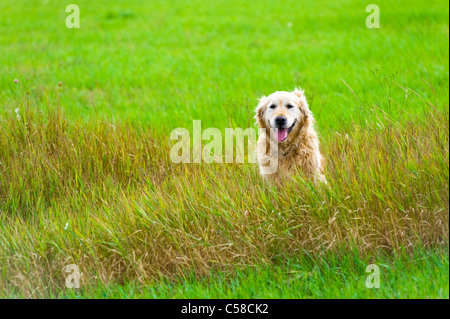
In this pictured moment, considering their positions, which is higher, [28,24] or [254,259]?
[28,24]

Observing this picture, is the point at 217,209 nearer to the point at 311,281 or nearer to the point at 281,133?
the point at 311,281

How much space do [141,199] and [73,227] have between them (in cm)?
61

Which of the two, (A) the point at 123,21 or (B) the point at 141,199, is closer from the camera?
(B) the point at 141,199

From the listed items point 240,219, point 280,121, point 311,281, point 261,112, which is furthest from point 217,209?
point 261,112

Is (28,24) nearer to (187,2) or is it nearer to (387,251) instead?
(187,2)

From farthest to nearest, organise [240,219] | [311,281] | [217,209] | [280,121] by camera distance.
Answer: [280,121]
[217,209]
[240,219]
[311,281]

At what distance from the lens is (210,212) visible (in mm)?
4047

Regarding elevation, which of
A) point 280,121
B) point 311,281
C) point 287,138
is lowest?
point 311,281

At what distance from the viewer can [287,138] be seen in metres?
5.11

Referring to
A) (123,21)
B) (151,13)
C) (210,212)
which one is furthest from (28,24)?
(210,212)

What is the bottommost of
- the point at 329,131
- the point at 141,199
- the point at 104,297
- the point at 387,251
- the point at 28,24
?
the point at 104,297

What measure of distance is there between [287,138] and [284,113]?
0.34 meters

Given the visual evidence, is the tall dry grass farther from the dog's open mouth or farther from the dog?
the dog's open mouth

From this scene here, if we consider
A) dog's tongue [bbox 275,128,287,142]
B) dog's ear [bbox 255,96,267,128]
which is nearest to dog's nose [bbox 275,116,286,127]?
dog's tongue [bbox 275,128,287,142]
